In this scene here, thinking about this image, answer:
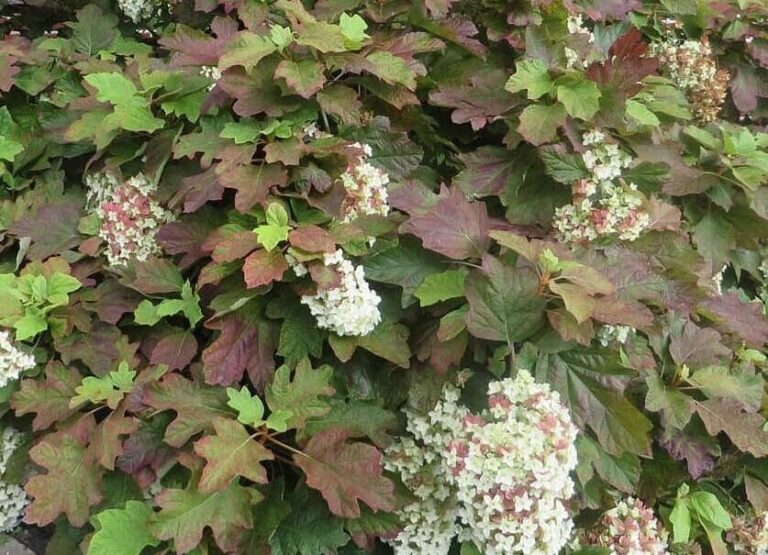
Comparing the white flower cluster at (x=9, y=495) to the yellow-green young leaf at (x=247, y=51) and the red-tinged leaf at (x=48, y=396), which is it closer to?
the red-tinged leaf at (x=48, y=396)

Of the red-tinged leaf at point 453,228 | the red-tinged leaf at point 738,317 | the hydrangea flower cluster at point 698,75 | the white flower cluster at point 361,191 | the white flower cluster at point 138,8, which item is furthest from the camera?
the white flower cluster at point 138,8

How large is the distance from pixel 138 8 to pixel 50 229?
0.83 meters

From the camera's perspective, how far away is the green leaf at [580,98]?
4.92ft

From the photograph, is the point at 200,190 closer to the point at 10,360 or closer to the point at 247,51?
the point at 247,51

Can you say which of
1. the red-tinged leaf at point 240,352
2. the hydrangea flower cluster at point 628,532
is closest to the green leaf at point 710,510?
the hydrangea flower cluster at point 628,532

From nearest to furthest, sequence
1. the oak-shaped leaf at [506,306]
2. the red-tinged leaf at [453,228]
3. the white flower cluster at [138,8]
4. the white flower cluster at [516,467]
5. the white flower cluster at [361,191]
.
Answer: the white flower cluster at [516,467]
the oak-shaped leaf at [506,306]
the red-tinged leaf at [453,228]
the white flower cluster at [361,191]
the white flower cluster at [138,8]

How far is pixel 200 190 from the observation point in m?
1.44

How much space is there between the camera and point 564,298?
1.18 m

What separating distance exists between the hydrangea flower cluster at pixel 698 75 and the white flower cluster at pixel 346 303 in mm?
1252

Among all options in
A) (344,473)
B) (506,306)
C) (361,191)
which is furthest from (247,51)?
(344,473)

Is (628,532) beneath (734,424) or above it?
beneath

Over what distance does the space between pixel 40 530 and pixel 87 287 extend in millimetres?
637

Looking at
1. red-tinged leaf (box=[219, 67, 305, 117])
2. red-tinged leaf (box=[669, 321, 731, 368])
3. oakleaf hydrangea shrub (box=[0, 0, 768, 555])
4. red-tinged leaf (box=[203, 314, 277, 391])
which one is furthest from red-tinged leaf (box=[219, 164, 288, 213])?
red-tinged leaf (box=[669, 321, 731, 368])

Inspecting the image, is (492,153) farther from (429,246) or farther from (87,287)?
(87,287)
